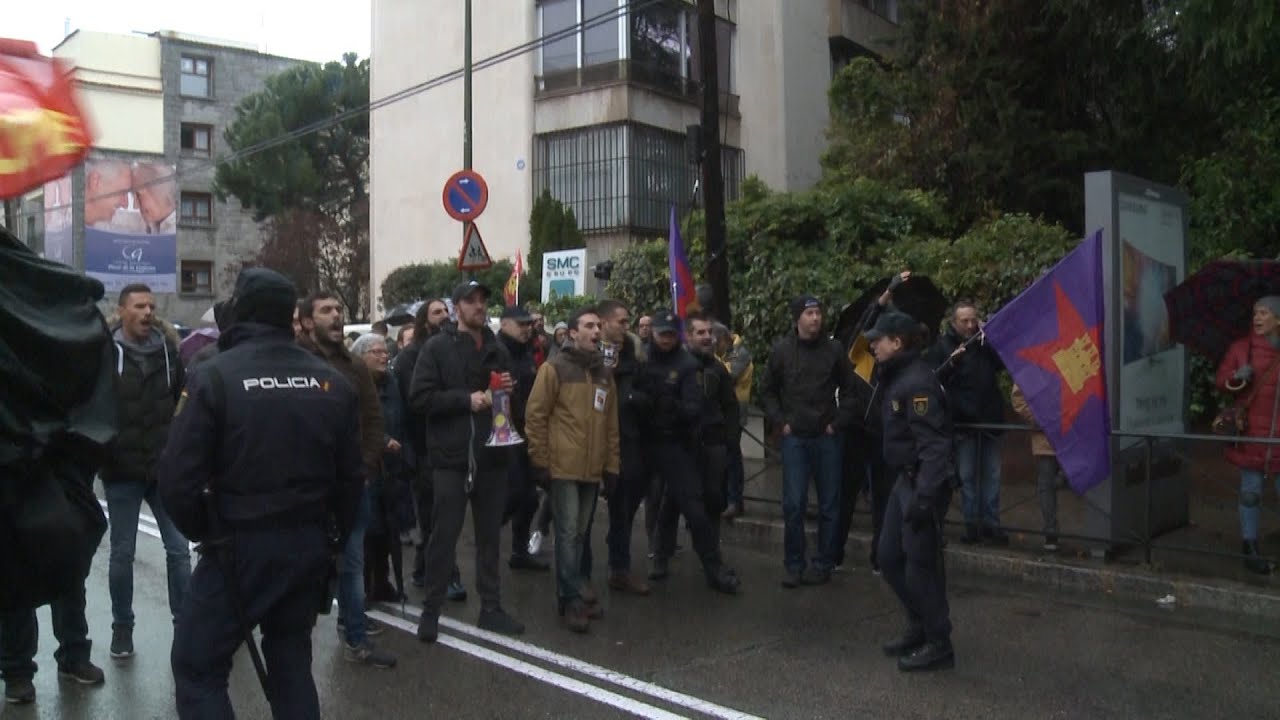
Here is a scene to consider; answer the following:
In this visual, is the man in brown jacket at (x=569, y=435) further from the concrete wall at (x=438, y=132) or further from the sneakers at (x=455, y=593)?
the concrete wall at (x=438, y=132)

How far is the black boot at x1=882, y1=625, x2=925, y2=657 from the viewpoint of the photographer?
6488 millimetres

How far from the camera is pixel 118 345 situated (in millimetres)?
6688

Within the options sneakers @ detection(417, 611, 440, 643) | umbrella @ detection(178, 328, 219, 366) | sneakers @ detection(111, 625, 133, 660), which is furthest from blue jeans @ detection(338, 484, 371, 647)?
umbrella @ detection(178, 328, 219, 366)

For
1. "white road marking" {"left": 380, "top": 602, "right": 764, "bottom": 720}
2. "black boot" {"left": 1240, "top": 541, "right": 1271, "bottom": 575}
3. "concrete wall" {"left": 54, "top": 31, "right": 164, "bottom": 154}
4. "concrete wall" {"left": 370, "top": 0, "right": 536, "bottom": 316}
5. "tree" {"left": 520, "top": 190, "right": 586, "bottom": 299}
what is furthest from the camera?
"concrete wall" {"left": 54, "top": 31, "right": 164, "bottom": 154}

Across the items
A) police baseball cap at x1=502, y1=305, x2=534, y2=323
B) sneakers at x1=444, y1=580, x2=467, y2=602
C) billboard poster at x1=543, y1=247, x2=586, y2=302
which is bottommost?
sneakers at x1=444, y1=580, x2=467, y2=602

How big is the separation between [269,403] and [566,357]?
3.29m

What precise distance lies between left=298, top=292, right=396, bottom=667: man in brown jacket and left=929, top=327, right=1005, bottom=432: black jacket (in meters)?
4.52

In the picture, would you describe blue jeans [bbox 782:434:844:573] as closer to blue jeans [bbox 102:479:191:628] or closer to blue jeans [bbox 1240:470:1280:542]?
blue jeans [bbox 1240:470:1280:542]

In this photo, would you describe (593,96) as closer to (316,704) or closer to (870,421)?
(870,421)

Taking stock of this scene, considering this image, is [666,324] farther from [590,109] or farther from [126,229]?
[126,229]

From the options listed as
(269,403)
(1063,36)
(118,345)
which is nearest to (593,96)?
(1063,36)

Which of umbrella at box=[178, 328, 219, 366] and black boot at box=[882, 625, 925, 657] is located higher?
umbrella at box=[178, 328, 219, 366]

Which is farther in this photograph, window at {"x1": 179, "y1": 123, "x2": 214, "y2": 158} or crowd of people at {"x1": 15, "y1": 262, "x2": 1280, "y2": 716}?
window at {"x1": 179, "y1": 123, "x2": 214, "y2": 158}

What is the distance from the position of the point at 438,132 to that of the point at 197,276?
87.5ft
